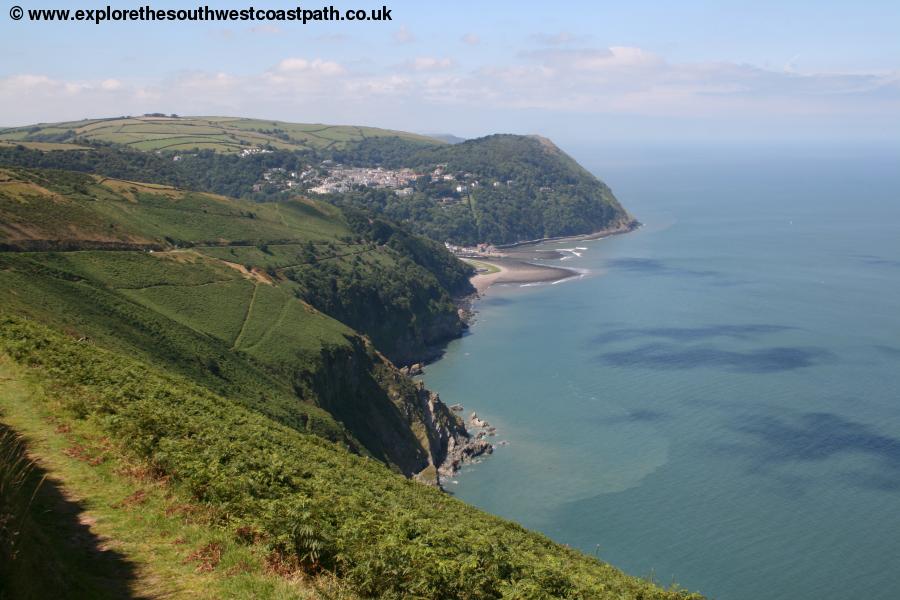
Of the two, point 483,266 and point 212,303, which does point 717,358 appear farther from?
point 483,266

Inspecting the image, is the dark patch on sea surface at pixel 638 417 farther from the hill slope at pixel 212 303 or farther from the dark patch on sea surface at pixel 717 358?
the dark patch on sea surface at pixel 717 358

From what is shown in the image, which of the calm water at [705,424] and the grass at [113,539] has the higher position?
the grass at [113,539]

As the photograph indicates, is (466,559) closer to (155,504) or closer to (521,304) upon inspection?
(155,504)

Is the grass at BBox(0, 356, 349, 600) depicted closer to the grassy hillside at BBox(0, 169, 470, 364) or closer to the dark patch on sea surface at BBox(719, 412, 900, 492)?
the grassy hillside at BBox(0, 169, 470, 364)

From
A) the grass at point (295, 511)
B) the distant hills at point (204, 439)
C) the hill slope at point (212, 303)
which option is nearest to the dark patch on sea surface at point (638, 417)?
the hill slope at point (212, 303)

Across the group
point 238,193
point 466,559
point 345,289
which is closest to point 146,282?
point 345,289

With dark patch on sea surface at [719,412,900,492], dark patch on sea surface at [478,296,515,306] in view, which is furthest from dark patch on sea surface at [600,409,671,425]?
dark patch on sea surface at [478,296,515,306]

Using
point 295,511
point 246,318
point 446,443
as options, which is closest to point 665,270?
point 446,443
